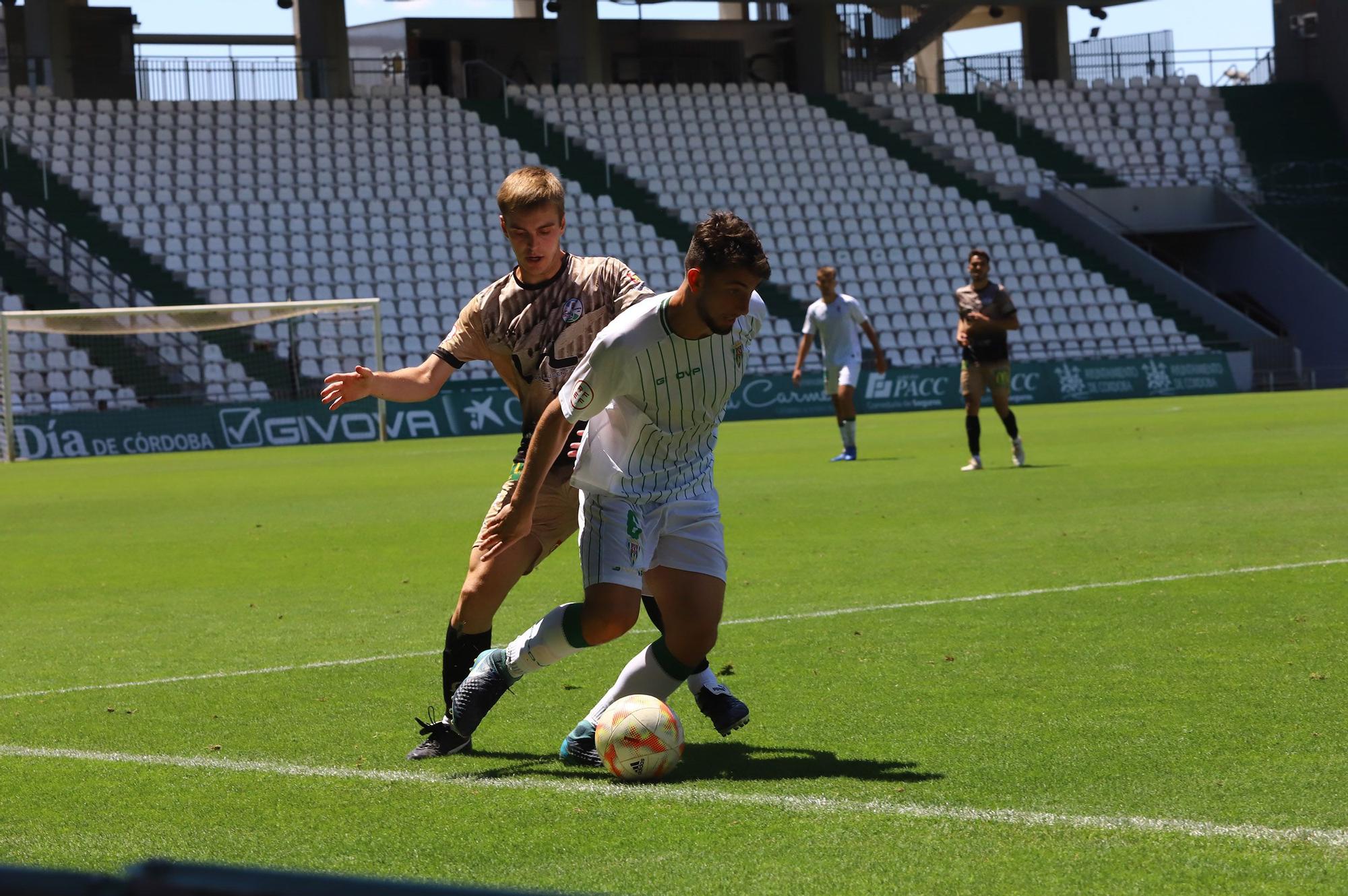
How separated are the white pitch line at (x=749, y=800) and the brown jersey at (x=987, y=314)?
12.4 m

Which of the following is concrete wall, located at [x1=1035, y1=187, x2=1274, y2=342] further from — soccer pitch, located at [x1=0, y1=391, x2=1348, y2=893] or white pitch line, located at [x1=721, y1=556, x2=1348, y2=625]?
white pitch line, located at [x1=721, y1=556, x2=1348, y2=625]

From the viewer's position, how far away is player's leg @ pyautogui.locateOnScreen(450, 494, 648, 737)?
5359 mm

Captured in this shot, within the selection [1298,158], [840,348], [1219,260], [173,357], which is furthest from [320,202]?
[1298,158]

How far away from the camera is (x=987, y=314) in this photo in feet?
55.7

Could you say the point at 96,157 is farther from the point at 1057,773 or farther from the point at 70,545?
the point at 1057,773

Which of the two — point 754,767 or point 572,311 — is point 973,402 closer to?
point 572,311

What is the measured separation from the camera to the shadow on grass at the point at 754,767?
4.88 meters

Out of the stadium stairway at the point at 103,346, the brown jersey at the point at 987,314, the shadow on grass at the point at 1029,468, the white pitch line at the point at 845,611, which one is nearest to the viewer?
the white pitch line at the point at 845,611

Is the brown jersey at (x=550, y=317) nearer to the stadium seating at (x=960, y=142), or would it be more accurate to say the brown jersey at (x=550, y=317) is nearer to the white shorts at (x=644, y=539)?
the white shorts at (x=644, y=539)

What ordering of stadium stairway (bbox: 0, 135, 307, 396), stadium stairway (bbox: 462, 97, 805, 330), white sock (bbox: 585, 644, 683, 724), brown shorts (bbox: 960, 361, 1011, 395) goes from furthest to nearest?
stadium stairway (bbox: 462, 97, 805, 330), stadium stairway (bbox: 0, 135, 307, 396), brown shorts (bbox: 960, 361, 1011, 395), white sock (bbox: 585, 644, 683, 724)

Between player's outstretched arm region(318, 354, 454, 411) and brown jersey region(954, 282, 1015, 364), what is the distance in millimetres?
11345

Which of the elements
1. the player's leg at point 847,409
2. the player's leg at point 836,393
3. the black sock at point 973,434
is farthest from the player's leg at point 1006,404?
the player's leg at point 836,393

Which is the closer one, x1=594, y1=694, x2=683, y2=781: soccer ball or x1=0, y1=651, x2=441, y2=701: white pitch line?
x1=594, y1=694, x2=683, y2=781: soccer ball

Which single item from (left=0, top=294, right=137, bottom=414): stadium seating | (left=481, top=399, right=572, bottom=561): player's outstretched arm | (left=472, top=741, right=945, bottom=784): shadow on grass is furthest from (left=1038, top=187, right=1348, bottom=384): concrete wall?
(left=481, top=399, right=572, bottom=561): player's outstretched arm
